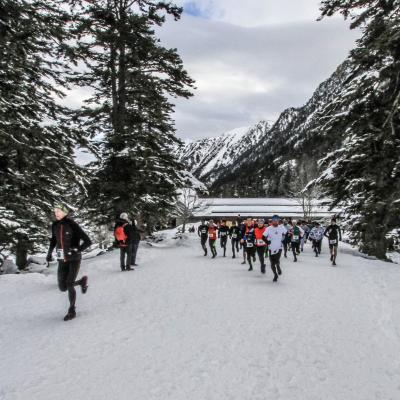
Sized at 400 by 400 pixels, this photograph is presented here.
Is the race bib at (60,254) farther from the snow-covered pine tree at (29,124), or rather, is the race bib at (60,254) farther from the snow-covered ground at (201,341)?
the snow-covered pine tree at (29,124)

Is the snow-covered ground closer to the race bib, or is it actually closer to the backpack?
the race bib

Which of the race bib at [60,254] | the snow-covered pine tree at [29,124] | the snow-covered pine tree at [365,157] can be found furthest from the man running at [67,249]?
the snow-covered pine tree at [365,157]

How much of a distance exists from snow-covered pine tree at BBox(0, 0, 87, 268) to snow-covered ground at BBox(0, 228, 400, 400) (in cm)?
322

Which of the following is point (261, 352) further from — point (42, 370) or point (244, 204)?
point (244, 204)

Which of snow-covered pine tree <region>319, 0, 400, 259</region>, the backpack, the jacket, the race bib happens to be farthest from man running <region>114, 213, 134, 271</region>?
snow-covered pine tree <region>319, 0, 400, 259</region>

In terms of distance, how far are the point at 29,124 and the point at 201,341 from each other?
8.02 metres

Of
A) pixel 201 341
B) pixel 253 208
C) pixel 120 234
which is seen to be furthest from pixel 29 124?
pixel 253 208

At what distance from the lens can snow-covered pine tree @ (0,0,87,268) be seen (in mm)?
10578

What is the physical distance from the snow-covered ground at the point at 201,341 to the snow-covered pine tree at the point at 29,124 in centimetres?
322

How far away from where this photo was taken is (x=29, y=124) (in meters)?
10.6

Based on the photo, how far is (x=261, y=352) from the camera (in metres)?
5.32

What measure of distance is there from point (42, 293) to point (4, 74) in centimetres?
631

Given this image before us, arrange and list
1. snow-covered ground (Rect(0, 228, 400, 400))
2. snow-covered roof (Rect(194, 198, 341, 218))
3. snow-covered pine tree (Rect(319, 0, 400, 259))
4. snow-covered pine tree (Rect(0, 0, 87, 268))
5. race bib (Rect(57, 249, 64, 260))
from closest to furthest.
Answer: snow-covered ground (Rect(0, 228, 400, 400)) → race bib (Rect(57, 249, 64, 260)) → snow-covered pine tree (Rect(0, 0, 87, 268)) → snow-covered pine tree (Rect(319, 0, 400, 259)) → snow-covered roof (Rect(194, 198, 341, 218))

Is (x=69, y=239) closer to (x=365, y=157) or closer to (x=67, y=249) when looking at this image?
(x=67, y=249)
